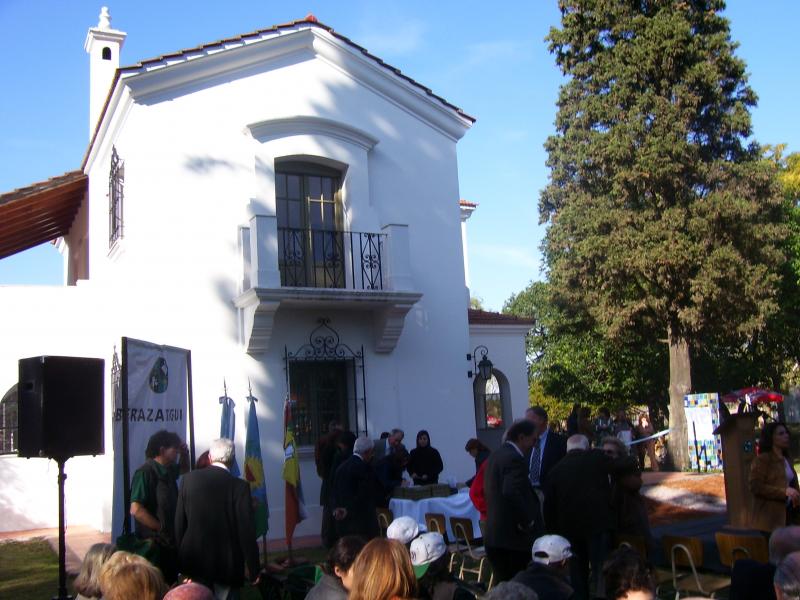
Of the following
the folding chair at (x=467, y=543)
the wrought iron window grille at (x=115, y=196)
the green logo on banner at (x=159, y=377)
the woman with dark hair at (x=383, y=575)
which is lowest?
the folding chair at (x=467, y=543)

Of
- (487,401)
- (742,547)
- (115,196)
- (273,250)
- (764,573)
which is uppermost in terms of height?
(115,196)

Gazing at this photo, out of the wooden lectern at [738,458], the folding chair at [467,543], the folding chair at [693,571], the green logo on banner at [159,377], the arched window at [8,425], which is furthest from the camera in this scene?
the arched window at [8,425]

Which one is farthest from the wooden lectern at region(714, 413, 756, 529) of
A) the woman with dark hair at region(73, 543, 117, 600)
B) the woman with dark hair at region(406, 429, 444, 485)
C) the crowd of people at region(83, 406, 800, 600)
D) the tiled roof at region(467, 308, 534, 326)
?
the woman with dark hair at region(73, 543, 117, 600)

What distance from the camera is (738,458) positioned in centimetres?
1055

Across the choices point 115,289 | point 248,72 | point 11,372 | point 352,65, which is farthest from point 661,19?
point 11,372

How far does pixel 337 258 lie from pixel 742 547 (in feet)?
29.4

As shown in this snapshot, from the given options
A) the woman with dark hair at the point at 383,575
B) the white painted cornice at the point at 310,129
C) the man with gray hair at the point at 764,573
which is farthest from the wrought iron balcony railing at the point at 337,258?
the woman with dark hair at the point at 383,575

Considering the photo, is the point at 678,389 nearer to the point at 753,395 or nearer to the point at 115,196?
the point at 753,395

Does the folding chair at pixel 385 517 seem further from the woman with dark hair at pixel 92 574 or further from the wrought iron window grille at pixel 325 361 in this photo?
the woman with dark hair at pixel 92 574

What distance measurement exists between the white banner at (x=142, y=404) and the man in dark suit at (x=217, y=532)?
57.9 inches

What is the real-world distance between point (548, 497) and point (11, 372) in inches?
458

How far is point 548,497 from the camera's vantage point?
7.05 m

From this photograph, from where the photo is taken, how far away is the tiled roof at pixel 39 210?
14844mm

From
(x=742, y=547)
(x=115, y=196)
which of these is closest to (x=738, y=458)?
(x=742, y=547)
